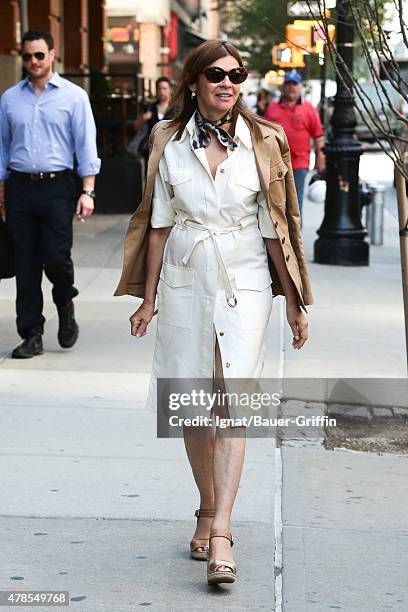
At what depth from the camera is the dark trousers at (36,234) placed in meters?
8.39

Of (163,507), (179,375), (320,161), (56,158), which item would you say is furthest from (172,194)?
(320,161)

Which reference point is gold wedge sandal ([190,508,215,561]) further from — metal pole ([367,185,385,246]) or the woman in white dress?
metal pole ([367,185,385,246])

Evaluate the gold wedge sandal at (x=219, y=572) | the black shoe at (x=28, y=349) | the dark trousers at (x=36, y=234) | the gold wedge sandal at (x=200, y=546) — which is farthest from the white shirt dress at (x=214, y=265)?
the black shoe at (x=28, y=349)

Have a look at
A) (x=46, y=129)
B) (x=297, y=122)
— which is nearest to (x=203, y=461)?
(x=46, y=129)

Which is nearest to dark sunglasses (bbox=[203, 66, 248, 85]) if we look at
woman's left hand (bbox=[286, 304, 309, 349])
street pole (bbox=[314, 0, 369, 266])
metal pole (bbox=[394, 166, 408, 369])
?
woman's left hand (bbox=[286, 304, 309, 349])

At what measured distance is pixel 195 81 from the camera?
190 inches

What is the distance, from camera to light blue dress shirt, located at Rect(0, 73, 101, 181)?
8383 millimetres

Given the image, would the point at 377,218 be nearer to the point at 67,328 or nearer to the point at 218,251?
the point at 67,328

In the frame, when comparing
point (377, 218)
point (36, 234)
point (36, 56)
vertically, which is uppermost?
point (36, 56)

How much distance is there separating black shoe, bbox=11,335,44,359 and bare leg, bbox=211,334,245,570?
4.01 metres

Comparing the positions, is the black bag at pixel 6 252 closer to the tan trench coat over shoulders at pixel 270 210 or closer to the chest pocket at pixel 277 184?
the tan trench coat over shoulders at pixel 270 210

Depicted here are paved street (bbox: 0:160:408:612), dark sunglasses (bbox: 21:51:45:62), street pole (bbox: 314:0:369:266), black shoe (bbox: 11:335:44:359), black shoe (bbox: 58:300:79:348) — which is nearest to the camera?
paved street (bbox: 0:160:408:612)

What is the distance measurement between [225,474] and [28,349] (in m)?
4.15

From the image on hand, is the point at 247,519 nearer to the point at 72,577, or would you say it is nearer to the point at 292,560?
the point at 292,560
